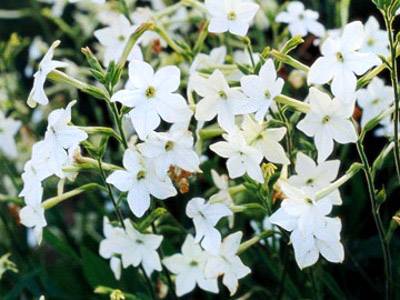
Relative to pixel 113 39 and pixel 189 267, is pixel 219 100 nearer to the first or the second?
pixel 189 267

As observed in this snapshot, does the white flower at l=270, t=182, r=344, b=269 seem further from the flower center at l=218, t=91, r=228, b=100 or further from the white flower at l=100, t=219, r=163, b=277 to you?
the white flower at l=100, t=219, r=163, b=277

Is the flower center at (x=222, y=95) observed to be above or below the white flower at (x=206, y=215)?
above

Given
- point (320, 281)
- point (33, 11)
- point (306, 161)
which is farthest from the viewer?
point (33, 11)

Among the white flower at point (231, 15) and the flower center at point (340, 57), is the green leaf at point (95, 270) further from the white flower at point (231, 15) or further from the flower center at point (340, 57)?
the flower center at point (340, 57)

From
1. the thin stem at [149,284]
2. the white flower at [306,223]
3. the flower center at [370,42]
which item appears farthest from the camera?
the flower center at [370,42]

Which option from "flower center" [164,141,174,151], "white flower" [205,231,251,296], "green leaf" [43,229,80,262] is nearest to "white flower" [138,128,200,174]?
"flower center" [164,141,174,151]

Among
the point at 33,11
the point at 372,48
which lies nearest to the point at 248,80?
the point at 372,48

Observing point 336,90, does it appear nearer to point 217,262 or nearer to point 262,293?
point 217,262

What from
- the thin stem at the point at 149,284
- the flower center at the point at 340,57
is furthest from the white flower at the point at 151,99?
the thin stem at the point at 149,284
